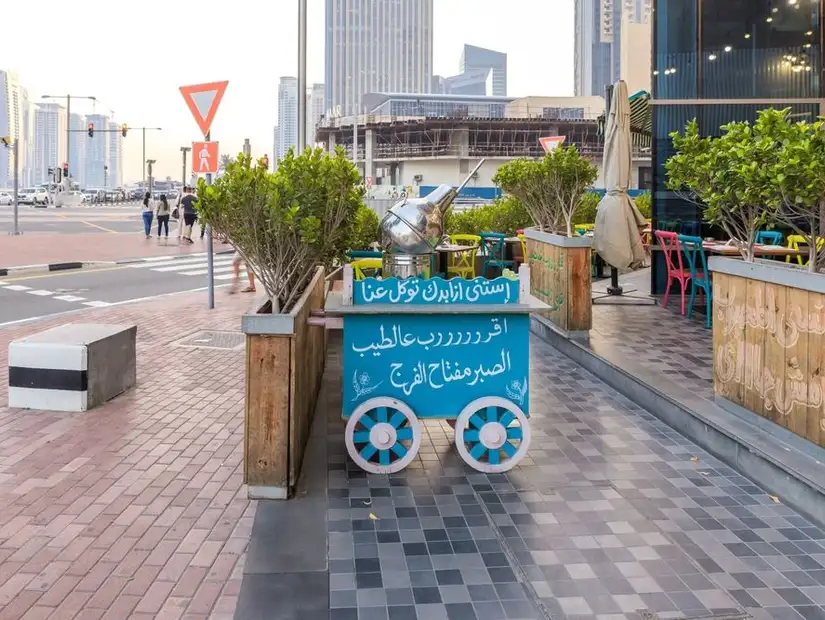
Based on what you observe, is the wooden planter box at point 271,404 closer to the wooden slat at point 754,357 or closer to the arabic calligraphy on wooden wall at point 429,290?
the arabic calligraphy on wooden wall at point 429,290

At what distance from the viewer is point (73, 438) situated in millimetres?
5508

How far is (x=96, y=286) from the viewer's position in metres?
15.1

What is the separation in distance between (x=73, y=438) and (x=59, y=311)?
7.00 meters

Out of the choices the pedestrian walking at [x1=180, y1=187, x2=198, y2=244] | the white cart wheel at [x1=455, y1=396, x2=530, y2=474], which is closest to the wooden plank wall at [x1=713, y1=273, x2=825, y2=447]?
the white cart wheel at [x1=455, y1=396, x2=530, y2=474]

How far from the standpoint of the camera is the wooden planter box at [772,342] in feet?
14.7

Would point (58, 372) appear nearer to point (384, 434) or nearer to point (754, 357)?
point (384, 434)

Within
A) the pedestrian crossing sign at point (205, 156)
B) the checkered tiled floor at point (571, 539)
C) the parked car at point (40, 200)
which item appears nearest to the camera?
the checkered tiled floor at point (571, 539)

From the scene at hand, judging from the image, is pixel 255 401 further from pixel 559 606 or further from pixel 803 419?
pixel 803 419

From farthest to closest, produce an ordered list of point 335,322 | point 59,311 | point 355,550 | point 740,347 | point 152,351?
point 59,311 < point 152,351 < point 740,347 < point 335,322 < point 355,550

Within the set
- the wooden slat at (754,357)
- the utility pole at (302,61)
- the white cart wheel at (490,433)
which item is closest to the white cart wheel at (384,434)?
the white cart wheel at (490,433)

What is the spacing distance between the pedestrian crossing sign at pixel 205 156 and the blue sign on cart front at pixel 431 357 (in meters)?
7.74

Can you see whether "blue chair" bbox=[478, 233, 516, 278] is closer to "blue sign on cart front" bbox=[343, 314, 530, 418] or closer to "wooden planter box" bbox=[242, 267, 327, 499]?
"blue sign on cart front" bbox=[343, 314, 530, 418]

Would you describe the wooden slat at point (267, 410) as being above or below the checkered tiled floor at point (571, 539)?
above

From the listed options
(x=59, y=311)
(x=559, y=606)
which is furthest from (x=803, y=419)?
(x=59, y=311)
